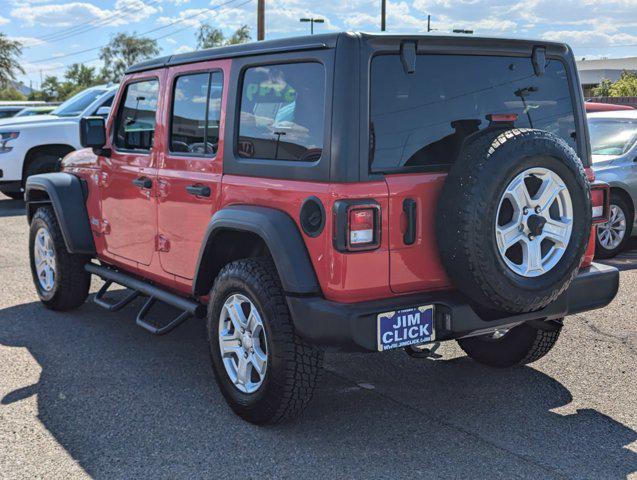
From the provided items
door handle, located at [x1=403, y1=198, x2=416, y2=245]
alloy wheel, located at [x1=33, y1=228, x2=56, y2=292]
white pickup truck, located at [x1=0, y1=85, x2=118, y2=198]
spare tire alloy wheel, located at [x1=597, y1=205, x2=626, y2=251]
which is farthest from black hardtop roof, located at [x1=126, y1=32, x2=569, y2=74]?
white pickup truck, located at [x1=0, y1=85, x2=118, y2=198]

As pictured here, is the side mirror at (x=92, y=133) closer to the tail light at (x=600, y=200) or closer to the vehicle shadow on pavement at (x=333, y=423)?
the vehicle shadow on pavement at (x=333, y=423)

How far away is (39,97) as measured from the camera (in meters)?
76.9

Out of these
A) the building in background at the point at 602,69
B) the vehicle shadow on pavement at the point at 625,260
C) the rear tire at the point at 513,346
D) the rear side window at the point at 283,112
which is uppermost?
the building in background at the point at 602,69

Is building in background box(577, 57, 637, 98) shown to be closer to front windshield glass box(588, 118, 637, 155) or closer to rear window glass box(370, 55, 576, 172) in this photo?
front windshield glass box(588, 118, 637, 155)

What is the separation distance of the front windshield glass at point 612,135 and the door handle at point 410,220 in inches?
233

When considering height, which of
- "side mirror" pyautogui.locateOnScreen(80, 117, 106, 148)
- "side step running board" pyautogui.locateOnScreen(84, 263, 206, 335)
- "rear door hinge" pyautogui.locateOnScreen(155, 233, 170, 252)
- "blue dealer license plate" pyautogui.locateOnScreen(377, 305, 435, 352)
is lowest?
"side step running board" pyautogui.locateOnScreen(84, 263, 206, 335)

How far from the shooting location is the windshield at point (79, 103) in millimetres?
13156

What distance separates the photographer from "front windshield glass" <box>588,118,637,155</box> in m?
8.70

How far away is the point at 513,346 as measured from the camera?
4691mm

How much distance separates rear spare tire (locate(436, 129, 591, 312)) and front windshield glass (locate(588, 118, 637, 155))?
5.50 m

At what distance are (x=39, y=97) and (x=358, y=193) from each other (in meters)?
79.7

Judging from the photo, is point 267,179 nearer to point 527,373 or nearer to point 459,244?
point 459,244

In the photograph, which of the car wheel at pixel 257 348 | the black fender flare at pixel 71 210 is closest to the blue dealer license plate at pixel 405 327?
the car wheel at pixel 257 348

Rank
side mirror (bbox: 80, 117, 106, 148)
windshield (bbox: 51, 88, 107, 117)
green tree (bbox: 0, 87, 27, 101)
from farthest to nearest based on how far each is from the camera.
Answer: green tree (bbox: 0, 87, 27, 101) < windshield (bbox: 51, 88, 107, 117) < side mirror (bbox: 80, 117, 106, 148)
